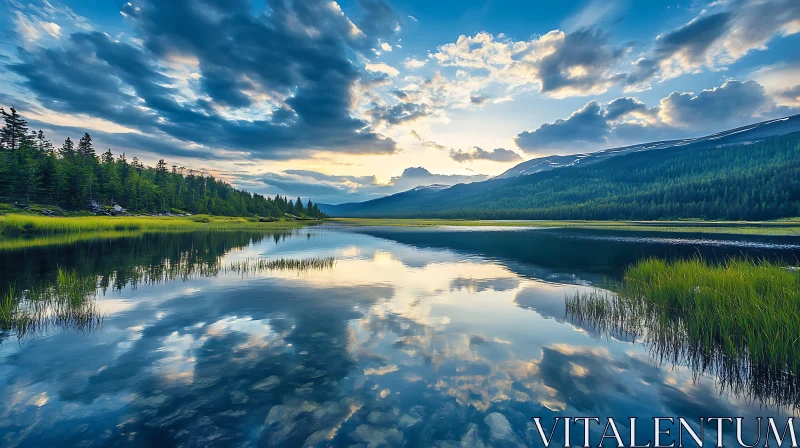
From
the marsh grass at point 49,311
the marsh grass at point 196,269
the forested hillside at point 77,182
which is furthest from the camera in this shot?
the forested hillside at point 77,182

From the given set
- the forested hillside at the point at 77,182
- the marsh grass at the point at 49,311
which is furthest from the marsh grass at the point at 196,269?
the forested hillside at the point at 77,182

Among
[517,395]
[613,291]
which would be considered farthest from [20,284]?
[613,291]

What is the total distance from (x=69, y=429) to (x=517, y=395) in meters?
11.9

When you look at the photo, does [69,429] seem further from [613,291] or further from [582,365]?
[613,291]

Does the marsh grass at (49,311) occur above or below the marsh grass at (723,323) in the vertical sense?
below

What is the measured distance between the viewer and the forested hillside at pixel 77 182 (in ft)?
296

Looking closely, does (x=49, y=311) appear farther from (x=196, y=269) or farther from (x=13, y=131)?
(x=13, y=131)

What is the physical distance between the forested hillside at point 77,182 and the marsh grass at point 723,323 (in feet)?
452

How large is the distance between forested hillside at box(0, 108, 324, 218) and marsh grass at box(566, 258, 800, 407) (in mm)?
137793

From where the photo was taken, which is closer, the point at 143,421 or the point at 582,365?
the point at 143,421

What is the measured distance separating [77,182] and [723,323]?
478 feet

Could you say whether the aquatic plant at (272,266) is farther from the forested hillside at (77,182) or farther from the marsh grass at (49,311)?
the forested hillside at (77,182)

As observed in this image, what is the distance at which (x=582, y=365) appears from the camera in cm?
1159

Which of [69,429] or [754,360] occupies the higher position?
[754,360]
